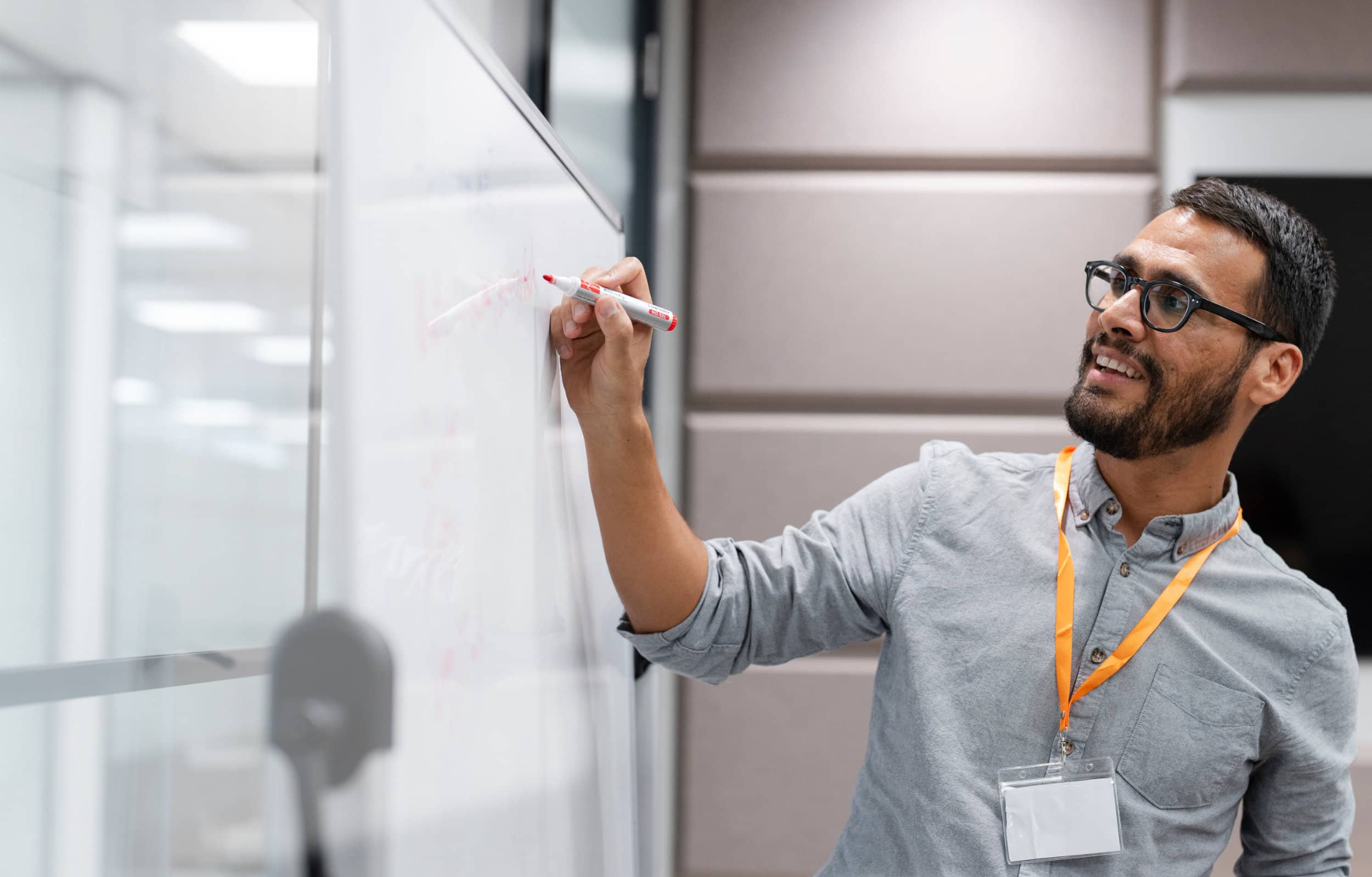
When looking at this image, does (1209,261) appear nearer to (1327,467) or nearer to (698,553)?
(698,553)

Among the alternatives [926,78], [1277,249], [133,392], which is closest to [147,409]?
[133,392]

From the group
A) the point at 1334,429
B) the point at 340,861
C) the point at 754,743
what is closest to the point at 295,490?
the point at 340,861

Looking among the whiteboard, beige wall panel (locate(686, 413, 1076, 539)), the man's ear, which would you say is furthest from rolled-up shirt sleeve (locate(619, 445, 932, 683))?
beige wall panel (locate(686, 413, 1076, 539))

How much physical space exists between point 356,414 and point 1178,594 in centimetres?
84

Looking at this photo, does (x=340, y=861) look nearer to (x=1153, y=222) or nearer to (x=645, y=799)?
(x=645, y=799)

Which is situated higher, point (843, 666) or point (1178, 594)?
point (1178, 594)

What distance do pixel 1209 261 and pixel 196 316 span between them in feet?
3.06

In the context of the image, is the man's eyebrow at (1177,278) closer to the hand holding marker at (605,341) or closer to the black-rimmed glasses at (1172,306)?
the black-rimmed glasses at (1172,306)

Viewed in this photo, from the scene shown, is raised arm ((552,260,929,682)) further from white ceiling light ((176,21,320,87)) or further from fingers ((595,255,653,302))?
white ceiling light ((176,21,320,87))

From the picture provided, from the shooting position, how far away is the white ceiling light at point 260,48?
60cm

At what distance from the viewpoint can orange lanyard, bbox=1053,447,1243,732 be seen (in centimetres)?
93

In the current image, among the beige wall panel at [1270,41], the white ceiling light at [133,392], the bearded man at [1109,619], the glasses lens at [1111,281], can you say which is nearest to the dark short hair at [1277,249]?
the bearded man at [1109,619]

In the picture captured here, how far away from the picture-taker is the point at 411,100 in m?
0.52

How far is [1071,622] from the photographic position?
949 millimetres
